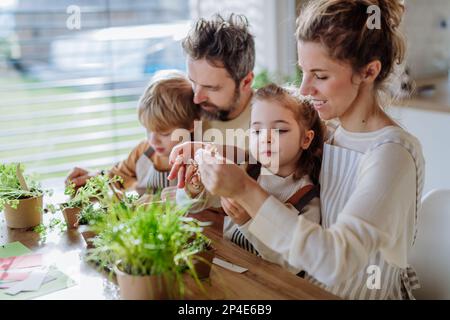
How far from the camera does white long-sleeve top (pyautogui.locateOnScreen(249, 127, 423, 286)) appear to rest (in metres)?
1.14

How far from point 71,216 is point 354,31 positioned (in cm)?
99

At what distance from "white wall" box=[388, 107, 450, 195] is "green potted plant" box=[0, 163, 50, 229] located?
2258 millimetres

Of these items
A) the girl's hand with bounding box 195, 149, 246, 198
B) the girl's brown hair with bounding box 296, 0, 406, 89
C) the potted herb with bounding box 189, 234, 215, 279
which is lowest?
the potted herb with bounding box 189, 234, 215, 279

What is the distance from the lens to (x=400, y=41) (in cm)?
136

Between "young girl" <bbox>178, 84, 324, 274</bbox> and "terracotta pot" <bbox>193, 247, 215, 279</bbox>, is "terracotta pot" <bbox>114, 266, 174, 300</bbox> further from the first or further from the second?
"young girl" <bbox>178, 84, 324, 274</bbox>

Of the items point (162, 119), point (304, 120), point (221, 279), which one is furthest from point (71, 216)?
point (304, 120)

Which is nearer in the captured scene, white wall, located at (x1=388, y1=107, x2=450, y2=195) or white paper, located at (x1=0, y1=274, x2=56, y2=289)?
white paper, located at (x1=0, y1=274, x2=56, y2=289)

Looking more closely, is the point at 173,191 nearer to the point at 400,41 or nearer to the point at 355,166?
the point at 355,166

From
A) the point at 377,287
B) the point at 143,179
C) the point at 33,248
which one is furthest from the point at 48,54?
the point at 377,287

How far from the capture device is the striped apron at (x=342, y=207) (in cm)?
138

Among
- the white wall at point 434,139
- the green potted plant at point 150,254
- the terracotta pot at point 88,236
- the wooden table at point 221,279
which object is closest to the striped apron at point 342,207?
the wooden table at point 221,279

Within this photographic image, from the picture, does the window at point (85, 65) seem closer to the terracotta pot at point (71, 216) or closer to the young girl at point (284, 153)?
the terracotta pot at point (71, 216)

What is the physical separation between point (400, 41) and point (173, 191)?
0.87m

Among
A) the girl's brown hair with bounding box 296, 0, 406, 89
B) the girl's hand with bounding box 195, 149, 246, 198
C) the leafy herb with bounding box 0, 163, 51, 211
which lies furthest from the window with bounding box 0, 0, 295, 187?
the girl's hand with bounding box 195, 149, 246, 198
